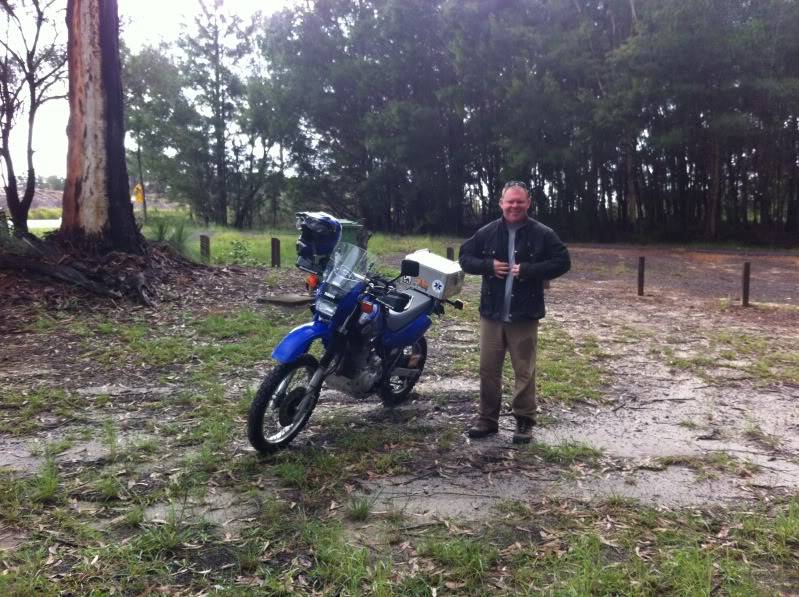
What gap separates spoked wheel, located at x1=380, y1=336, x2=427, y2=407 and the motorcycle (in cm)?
1

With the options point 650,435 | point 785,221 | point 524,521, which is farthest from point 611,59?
point 524,521

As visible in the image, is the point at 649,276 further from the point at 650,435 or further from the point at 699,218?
the point at 699,218

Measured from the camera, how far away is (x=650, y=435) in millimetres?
4828

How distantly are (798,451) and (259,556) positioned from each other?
362 cm

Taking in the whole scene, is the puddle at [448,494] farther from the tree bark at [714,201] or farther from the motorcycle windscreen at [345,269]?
the tree bark at [714,201]

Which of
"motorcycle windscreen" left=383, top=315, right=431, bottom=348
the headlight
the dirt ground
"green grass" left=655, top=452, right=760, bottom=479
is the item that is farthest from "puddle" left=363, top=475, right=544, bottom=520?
"motorcycle windscreen" left=383, top=315, right=431, bottom=348

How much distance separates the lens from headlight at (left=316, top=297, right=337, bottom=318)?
4363 millimetres

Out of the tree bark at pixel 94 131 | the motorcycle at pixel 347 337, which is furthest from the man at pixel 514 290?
the tree bark at pixel 94 131

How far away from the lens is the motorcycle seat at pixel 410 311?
4.94 metres

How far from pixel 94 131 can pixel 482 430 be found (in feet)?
25.3

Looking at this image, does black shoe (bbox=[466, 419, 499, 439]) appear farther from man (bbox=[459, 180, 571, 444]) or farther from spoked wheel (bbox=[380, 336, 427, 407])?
spoked wheel (bbox=[380, 336, 427, 407])

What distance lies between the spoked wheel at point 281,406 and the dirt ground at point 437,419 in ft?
0.50

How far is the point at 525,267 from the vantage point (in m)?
4.39

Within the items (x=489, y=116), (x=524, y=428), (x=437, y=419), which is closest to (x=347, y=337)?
(x=437, y=419)
